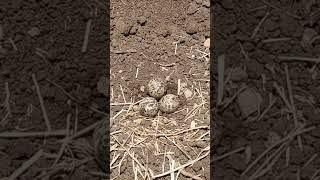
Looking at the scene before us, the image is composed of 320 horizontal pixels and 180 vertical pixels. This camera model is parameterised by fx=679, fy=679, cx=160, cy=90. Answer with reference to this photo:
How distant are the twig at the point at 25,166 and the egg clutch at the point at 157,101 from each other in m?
0.48

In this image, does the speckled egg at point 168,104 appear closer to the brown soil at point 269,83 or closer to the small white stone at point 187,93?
the small white stone at point 187,93

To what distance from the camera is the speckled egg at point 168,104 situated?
2939 mm

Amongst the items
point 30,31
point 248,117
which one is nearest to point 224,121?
point 248,117

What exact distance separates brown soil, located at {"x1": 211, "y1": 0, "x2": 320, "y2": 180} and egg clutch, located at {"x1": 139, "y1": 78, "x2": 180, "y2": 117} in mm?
209

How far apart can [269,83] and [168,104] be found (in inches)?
18.1

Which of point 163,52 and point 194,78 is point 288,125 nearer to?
point 194,78

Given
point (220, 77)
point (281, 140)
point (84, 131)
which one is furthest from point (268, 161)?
point (84, 131)

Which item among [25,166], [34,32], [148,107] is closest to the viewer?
[25,166]

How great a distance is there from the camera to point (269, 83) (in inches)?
118

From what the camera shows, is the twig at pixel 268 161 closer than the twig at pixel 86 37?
Yes

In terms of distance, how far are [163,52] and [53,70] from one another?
504 millimetres

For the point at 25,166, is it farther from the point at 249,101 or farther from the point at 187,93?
the point at 249,101

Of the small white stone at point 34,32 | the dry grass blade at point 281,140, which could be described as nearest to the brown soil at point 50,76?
the small white stone at point 34,32

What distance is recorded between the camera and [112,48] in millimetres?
3090
